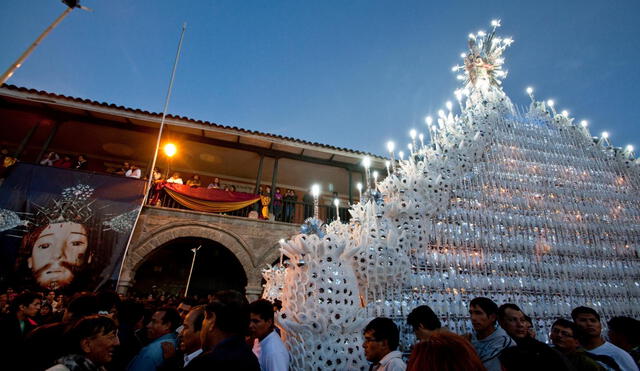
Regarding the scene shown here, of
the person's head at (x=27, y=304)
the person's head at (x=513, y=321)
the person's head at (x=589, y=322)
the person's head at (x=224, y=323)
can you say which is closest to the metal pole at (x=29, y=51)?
the person's head at (x=27, y=304)

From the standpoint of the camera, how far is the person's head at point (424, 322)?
251 centimetres

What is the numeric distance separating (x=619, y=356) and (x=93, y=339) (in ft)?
13.2

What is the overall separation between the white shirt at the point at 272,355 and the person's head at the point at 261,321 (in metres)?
0.10

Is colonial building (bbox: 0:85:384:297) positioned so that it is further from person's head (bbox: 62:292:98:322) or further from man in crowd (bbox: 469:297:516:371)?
man in crowd (bbox: 469:297:516:371)

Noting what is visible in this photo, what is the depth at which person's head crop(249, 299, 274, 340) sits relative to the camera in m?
2.59

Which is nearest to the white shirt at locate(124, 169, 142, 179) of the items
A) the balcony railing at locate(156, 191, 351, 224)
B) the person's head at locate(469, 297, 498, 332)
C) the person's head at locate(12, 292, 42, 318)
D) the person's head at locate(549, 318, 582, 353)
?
the balcony railing at locate(156, 191, 351, 224)

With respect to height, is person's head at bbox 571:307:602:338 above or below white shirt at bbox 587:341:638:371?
above

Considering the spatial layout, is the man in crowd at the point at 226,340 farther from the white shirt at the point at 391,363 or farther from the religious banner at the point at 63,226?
the religious banner at the point at 63,226

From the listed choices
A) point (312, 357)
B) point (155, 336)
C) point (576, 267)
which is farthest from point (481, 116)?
point (155, 336)

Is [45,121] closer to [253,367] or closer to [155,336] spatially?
[155,336]

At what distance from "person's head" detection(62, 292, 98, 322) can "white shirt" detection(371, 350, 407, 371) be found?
8.50 feet

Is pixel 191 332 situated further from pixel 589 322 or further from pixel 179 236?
pixel 179 236

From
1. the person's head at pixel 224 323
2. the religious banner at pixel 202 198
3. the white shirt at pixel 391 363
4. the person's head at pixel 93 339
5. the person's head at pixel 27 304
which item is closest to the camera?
the person's head at pixel 93 339

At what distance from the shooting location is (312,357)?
249 centimetres
